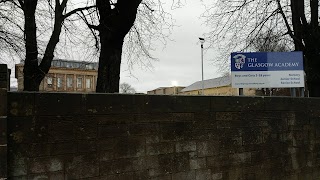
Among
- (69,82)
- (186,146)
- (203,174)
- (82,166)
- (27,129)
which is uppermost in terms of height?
(69,82)

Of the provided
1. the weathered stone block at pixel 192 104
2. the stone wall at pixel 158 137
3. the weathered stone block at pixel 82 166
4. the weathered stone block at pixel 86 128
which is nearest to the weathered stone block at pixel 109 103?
the stone wall at pixel 158 137

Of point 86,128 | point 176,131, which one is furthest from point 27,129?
point 176,131

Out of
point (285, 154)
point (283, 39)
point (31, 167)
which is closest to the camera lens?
point (31, 167)

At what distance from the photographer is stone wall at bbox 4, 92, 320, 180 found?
438cm

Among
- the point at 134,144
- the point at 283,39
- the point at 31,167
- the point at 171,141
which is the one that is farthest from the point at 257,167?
the point at 283,39

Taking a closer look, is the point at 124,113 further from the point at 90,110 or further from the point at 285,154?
the point at 285,154

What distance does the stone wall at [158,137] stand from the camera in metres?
4.38

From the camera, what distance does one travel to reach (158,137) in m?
5.43

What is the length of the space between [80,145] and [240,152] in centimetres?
311

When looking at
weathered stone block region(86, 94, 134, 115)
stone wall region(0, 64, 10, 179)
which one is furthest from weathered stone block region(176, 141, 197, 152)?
stone wall region(0, 64, 10, 179)

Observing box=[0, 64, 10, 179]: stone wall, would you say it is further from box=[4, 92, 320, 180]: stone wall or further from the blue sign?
the blue sign

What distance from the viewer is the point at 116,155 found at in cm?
498

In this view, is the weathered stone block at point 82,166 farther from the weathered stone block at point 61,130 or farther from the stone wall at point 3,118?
the stone wall at point 3,118

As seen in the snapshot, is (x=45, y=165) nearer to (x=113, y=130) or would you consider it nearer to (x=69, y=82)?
(x=113, y=130)
